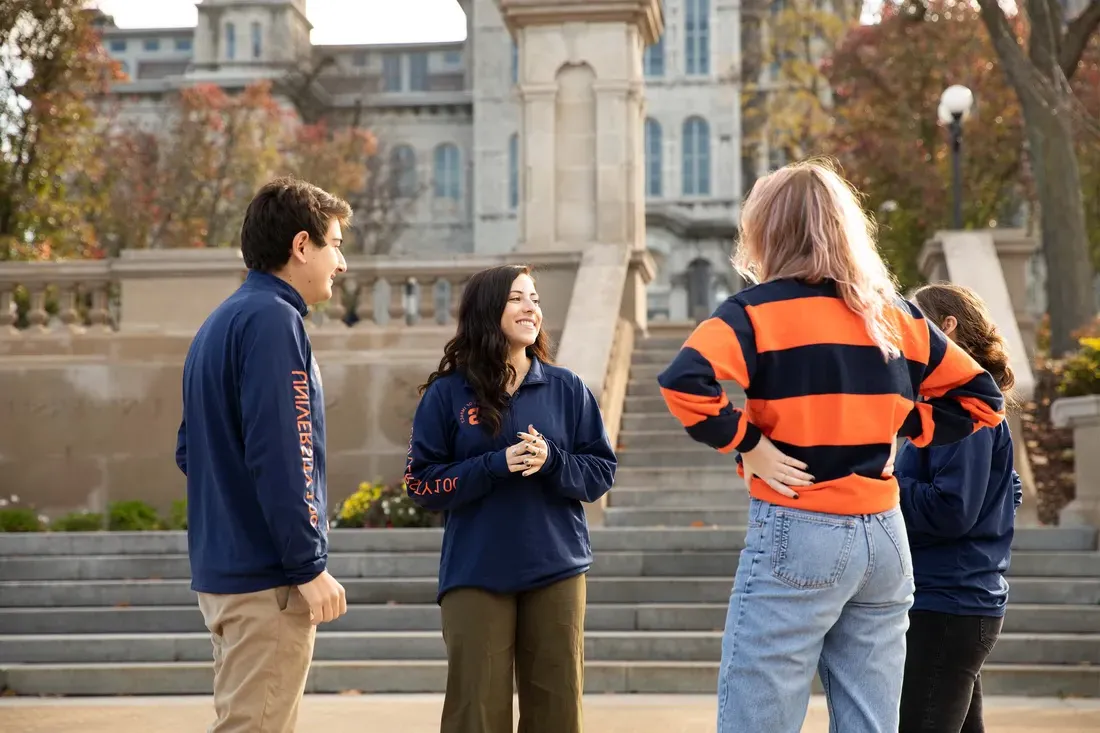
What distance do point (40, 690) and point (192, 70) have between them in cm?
7004

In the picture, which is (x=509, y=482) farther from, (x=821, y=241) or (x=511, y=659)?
(x=821, y=241)

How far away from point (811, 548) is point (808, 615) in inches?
6.4

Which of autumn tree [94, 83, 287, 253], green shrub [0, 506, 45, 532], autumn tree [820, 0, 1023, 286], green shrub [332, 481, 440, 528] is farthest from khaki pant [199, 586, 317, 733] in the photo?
autumn tree [94, 83, 287, 253]

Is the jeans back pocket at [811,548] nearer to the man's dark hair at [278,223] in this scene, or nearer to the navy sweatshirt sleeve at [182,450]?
the man's dark hair at [278,223]

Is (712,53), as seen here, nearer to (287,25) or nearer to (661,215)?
(661,215)

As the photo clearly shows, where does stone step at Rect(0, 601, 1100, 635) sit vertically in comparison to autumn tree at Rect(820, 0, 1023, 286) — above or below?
below

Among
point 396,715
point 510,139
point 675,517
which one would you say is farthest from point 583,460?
point 510,139

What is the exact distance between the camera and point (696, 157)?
66.8 metres

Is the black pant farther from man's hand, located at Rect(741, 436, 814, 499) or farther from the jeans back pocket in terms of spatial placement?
man's hand, located at Rect(741, 436, 814, 499)

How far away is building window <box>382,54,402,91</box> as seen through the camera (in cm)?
7944

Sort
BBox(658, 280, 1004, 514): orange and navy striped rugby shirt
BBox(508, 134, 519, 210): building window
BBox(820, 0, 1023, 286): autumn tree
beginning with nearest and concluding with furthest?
1. BBox(658, 280, 1004, 514): orange and navy striped rugby shirt
2. BBox(820, 0, 1023, 286): autumn tree
3. BBox(508, 134, 519, 210): building window

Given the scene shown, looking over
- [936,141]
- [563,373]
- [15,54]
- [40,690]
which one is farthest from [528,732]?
[936,141]

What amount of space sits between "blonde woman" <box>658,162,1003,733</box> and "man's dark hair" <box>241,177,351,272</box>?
122 cm

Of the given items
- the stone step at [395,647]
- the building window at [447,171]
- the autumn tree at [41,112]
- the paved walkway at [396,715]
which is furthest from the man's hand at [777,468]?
the building window at [447,171]
